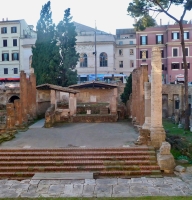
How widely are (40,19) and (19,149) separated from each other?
24.3m

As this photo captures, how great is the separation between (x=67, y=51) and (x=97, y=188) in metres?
25.8

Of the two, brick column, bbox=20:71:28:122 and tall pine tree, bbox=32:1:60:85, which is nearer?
brick column, bbox=20:71:28:122

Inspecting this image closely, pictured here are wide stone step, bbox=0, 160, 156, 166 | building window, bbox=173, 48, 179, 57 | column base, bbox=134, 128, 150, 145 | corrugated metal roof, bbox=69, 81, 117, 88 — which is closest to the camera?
wide stone step, bbox=0, 160, 156, 166

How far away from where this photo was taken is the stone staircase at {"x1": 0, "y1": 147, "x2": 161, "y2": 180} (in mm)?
11344

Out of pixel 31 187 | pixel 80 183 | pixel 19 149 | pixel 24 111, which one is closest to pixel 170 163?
pixel 80 183

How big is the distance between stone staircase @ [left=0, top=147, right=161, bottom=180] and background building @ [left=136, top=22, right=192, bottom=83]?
112 feet

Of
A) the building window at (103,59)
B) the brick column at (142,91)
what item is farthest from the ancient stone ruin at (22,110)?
the building window at (103,59)

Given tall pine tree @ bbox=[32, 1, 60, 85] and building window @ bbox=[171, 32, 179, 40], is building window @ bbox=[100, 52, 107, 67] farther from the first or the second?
tall pine tree @ bbox=[32, 1, 60, 85]

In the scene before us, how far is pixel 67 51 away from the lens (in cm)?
3412

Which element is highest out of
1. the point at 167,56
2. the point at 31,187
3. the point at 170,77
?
the point at 167,56

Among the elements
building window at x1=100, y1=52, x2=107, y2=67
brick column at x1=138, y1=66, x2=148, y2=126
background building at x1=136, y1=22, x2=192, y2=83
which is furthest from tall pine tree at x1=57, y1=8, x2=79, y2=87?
brick column at x1=138, y1=66, x2=148, y2=126

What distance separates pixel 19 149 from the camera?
12.9 meters

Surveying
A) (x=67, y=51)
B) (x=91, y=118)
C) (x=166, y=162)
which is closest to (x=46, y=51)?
(x=67, y=51)

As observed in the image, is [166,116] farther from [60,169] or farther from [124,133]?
[60,169]
